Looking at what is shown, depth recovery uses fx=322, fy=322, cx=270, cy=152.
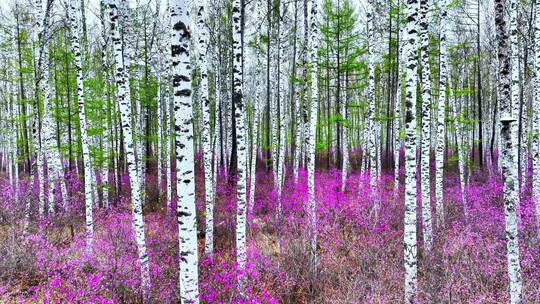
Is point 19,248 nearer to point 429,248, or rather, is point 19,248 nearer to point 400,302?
point 400,302

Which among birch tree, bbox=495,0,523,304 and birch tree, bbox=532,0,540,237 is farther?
birch tree, bbox=532,0,540,237

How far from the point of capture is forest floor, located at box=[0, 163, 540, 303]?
5.27 m

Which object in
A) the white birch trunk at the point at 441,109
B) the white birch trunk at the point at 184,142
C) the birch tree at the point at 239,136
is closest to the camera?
the white birch trunk at the point at 184,142

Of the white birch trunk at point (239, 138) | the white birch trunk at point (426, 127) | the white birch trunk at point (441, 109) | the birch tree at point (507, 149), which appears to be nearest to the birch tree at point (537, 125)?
the white birch trunk at point (441, 109)

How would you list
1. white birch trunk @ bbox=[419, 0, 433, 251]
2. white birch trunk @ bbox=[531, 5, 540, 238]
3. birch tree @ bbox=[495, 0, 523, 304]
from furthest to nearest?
white birch trunk @ bbox=[531, 5, 540, 238] → white birch trunk @ bbox=[419, 0, 433, 251] → birch tree @ bbox=[495, 0, 523, 304]

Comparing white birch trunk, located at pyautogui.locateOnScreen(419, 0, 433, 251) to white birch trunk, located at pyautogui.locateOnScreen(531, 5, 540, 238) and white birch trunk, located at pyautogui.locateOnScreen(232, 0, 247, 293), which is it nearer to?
white birch trunk, located at pyautogui.locateOnScreen(531, 5, 540, 238)

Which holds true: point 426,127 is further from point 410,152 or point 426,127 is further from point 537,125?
point 537,125

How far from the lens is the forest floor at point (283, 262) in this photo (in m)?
5.27

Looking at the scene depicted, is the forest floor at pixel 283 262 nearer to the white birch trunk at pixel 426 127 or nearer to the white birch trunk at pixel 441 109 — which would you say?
the white birch trunk at pixel 426 127

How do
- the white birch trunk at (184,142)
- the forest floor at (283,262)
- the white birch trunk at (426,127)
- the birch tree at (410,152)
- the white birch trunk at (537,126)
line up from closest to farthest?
the white birch trunk at (184,142) → the birch tree at (410,152) → the forest floor at (283,262) → the white birch trunk at (426,127) → the white birch trunk at (537,126)

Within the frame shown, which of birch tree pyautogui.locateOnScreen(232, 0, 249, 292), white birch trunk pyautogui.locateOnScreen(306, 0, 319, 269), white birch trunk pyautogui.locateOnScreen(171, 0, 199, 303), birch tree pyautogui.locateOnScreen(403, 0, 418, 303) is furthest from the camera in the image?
white birch trunk pyautogui.locateOnScreen(306, 0, 319, 269)

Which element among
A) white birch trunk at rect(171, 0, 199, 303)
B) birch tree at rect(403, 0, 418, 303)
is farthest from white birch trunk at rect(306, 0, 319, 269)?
white birch trunk at rect(171, 0, 199, 303)

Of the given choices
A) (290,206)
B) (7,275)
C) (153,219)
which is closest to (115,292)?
(7,275)

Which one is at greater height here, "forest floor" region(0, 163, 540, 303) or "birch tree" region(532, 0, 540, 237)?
"birch tree" region(532, 0, 540, 237)
